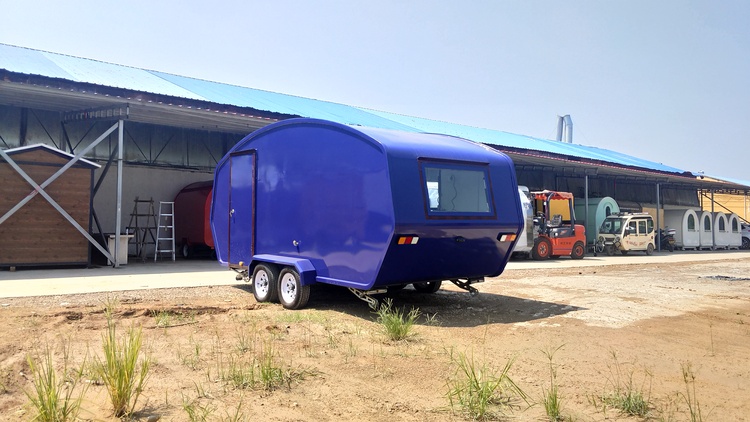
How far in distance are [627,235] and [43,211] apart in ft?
78.3

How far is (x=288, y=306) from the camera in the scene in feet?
31.5

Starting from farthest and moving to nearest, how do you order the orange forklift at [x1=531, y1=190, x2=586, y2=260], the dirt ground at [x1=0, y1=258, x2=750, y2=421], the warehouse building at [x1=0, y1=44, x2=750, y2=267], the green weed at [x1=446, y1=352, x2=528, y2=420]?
the orange forklift at [x1=531, y1=190, x2=586, y2=260] < the warehouse building at [x1=0, y1=44, x2=750, y2=267] < the dirt ground at [x1=0, y1=258, x2=750, y2=421] < the green weed at [x1=446, y1=352, x2=528, y2=420]

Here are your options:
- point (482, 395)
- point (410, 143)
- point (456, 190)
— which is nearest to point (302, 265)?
point (410, 143)

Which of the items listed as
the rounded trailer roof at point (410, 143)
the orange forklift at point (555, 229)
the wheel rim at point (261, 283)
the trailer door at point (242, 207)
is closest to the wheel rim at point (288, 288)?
the wheel rim at point (261, 283)

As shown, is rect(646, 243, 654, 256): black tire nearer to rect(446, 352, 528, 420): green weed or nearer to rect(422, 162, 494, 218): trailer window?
rect(422, 162, 494, 218): trailer window

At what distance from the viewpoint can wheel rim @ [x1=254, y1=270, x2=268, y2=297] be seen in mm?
10211

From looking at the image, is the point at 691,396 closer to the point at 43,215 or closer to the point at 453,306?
the point at 453,306

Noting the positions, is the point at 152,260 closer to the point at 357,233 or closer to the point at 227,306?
the point at 227,306

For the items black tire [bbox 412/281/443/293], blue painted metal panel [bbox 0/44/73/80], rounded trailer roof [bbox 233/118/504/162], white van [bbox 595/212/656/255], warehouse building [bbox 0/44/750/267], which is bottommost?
black tire [bbox 412/281/443/293]

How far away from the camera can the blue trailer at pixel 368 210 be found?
8.28 meters

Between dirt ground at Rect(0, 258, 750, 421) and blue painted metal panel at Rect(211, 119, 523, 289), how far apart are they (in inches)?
30.9

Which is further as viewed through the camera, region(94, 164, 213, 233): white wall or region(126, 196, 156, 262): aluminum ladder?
region(126, 196, 156, 262): aluminum ladder

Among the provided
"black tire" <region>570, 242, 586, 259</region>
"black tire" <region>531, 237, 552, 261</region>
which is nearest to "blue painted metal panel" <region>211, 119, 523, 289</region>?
"black tire" <region>531, 237, 552, 261</region>

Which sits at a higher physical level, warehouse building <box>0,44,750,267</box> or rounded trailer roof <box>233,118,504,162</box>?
warehouse building <box>0,44,750,267</box>
